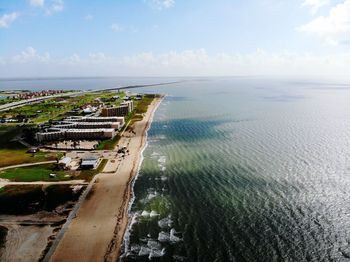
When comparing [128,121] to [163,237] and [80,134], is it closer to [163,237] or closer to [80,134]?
[80,134]

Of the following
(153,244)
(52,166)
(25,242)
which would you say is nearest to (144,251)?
(153,244)

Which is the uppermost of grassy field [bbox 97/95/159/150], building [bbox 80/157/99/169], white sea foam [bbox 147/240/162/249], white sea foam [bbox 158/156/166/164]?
grassy field [bbox 97/95/159/150]

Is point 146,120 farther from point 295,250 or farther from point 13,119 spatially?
point 295,250

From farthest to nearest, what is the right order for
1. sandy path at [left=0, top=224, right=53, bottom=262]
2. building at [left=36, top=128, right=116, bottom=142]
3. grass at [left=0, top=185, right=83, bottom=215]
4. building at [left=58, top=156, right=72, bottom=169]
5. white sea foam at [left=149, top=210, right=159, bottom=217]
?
building at [left=36, top=128, right=116, bottom=142]
building at [left=58, top=156, right=72, bottom=169]
grass at [left=0, top=185, right=83, bottom=215]
white sea foam at [left=149, top=210, right=159, bottom=217]
sandy path at [left=0, top=224, right=53, bottom=262]

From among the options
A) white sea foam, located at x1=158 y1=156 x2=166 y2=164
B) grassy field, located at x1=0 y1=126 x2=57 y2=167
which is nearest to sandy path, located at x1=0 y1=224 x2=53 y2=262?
grassy field, located at x1=0 y1=126 x2=57 y2=167

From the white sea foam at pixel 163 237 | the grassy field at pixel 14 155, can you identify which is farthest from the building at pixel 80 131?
the white sea foam at pixel 163 237

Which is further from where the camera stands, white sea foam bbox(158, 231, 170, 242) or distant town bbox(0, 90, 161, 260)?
distant town bbox(0, 90, 161, 260)

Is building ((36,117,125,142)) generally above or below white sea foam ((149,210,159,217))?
above

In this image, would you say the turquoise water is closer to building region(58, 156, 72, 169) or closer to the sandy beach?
the sandy beach

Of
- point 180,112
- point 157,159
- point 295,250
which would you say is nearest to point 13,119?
point 180,112
